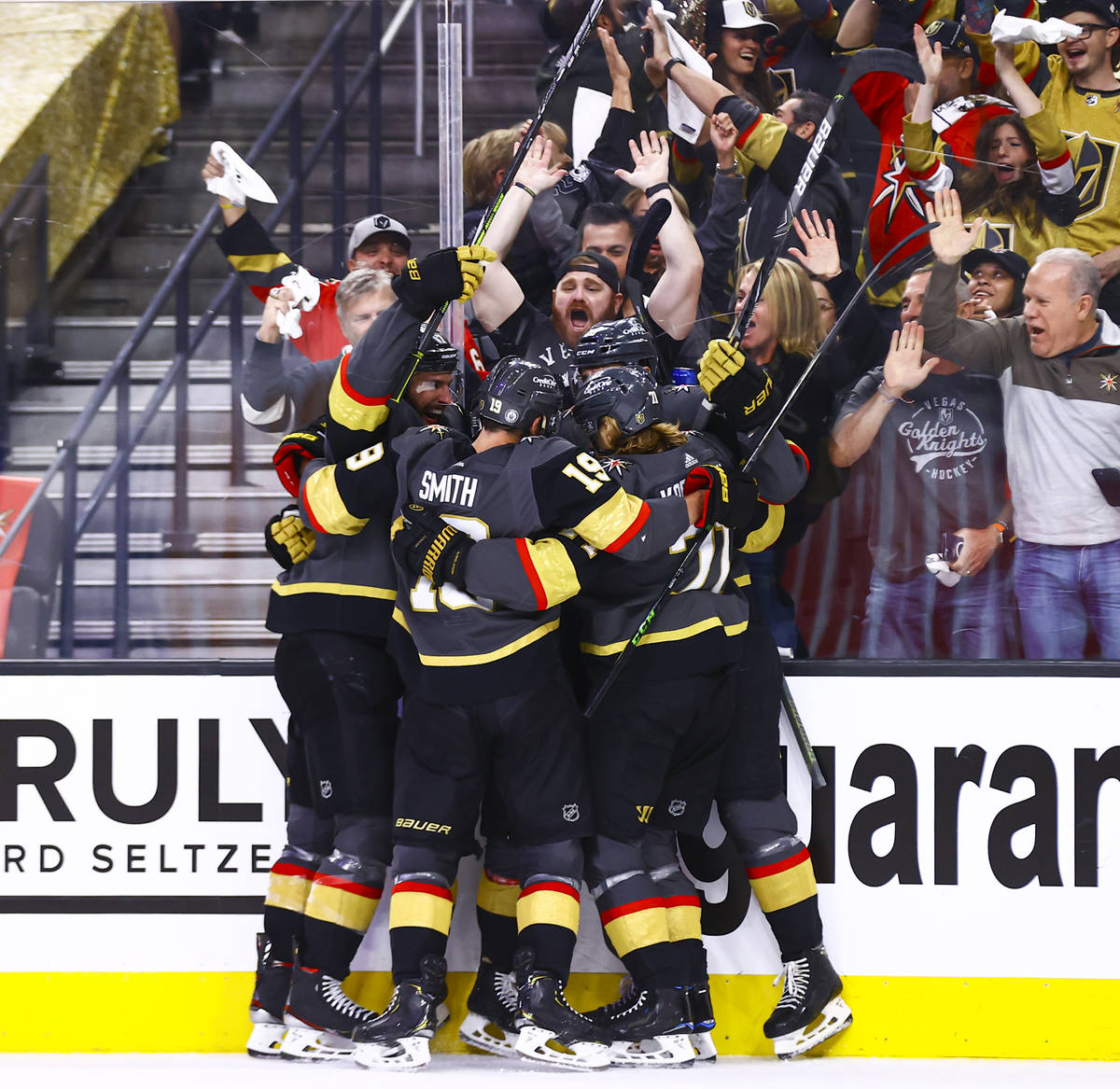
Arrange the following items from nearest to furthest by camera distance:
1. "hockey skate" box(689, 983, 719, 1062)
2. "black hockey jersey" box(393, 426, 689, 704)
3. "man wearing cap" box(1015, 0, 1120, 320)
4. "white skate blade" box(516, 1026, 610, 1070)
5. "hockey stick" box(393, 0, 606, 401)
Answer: "black hockey jersey" box(393, 426, 689, 704) → "white skate blade" box(516, 1026, 610, 1070) → "hockey skate" box(689, 983, 719, 1062) → "hockey stick" box(393, 0, 606, 401) → "man wearing cap" box(1015, 0, 1120, 320)

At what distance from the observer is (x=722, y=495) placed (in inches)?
112

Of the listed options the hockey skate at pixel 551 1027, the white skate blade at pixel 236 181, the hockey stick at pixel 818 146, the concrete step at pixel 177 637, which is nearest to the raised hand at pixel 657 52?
the hockey stick at pixel 818 146

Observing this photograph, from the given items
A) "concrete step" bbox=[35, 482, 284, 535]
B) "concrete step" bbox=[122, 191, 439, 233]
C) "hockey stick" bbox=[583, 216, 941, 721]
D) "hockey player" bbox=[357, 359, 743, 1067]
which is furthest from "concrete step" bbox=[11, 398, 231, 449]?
"hockey stick" bbox=[583, 216, 941, 721]

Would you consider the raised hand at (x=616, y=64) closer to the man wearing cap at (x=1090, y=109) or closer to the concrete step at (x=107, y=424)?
the man wearing cap at (x=1090, y=109)

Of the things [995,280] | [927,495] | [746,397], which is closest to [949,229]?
[995,280]

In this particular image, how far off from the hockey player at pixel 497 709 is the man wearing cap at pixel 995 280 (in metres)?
0.94

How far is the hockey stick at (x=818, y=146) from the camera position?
9.75 ft

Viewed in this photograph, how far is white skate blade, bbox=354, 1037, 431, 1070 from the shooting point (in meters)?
2.79

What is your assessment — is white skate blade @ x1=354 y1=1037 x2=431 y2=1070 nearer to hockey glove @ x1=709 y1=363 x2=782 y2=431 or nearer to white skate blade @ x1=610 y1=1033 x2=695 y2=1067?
white skate blade @ x1=610 y1=1033 x2=695 y2=1067

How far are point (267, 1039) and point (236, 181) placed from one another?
206 centimetres

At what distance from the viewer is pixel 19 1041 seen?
3156 millimetres

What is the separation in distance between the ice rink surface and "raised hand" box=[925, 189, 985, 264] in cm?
193

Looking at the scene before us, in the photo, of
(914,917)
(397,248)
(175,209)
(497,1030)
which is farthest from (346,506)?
(914,917)

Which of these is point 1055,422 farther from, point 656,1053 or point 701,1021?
point 656,1053
